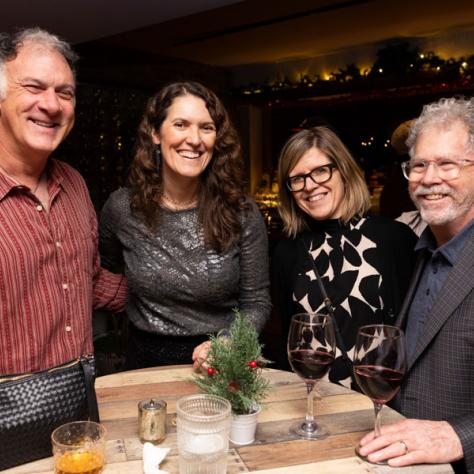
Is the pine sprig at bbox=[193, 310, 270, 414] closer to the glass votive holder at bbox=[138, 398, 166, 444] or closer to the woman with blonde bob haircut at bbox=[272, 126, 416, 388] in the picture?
the glass votive holder at bbox=[138, 398, 166, 444]

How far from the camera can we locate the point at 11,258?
1625 millimetres

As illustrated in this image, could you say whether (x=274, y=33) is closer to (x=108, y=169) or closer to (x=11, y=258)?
(x=108, y=169)

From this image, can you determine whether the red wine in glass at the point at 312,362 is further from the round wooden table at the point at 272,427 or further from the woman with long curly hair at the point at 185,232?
the woman with long curly hair at the point at 185,232

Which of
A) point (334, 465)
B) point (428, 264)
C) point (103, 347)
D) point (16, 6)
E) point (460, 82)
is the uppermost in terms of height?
point (16, 6)

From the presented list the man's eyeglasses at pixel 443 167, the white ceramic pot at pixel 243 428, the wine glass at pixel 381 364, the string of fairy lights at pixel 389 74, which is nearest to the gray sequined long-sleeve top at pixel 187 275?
the man's eyeglasses at pixel 443 167

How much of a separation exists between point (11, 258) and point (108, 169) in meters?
6.11

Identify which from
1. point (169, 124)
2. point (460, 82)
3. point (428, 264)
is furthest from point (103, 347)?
point (460, 82)

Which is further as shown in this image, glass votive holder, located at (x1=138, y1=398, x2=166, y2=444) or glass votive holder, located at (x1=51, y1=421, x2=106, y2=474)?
glass votive holder, located at (x1=138, y1=398, x2=166, y2=444)

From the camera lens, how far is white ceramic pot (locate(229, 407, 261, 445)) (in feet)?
4.26

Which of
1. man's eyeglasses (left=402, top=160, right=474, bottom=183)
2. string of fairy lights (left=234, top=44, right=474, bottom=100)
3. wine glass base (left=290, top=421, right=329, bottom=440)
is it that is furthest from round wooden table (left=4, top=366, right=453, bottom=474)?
string of fairy lights (left=234, top=44, right=474, bottom=100)

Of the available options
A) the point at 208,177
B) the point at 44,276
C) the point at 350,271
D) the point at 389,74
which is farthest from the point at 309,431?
the point at 389,74

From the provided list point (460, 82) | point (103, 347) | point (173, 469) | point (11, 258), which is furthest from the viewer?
point (460, 82)

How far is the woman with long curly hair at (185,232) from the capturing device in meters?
2.06

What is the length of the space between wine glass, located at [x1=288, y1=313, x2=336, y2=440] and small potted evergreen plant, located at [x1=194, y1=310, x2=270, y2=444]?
10 cm
